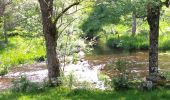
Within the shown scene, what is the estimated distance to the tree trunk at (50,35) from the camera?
1798 cm

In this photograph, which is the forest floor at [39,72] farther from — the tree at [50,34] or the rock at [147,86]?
the rock at [147,86]

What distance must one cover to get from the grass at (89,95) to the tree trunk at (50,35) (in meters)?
1.81

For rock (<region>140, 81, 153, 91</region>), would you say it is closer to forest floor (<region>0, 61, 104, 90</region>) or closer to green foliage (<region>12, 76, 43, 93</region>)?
green foliage (<region>12, 76, 43, 93</region>)

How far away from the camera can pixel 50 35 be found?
59.6 feet

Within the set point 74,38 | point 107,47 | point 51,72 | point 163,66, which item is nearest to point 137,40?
point 107,47

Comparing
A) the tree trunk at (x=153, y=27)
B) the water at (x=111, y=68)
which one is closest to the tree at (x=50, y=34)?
the tree trunk at (x=153, y=27)

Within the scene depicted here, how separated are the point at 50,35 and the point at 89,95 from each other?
4104 millimetres

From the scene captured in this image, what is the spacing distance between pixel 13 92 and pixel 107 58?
67.0ft

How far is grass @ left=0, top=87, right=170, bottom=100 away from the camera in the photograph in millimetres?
14453

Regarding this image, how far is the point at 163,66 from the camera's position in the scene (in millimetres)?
30250

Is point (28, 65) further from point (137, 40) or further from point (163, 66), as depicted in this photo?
point (137, 40)

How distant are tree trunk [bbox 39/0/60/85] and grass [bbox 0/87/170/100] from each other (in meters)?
1.81

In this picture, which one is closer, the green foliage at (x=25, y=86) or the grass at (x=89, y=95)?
the grass at (x=89, y=95)

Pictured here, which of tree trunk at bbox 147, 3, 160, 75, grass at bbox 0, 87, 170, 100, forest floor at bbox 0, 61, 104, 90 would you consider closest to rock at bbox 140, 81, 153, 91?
grass at bbox 0, 87, 170, 100
